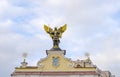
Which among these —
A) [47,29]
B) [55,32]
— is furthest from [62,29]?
[47,29]

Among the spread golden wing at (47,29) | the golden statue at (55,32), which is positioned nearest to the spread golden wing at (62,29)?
the golden statue at (55,32)

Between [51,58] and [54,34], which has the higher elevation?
[54,34]

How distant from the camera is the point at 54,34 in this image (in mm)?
45469

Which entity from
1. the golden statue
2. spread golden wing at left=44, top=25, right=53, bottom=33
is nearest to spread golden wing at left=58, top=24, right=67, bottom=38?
the golden statue

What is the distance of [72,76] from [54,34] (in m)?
5.89

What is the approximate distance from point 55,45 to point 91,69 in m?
5.53

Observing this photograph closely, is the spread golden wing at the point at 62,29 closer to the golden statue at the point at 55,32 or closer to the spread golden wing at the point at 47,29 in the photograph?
the golden statue at the point at 55,32

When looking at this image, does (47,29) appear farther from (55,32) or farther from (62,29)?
(62,29)

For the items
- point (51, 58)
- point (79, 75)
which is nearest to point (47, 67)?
point (51, 58)

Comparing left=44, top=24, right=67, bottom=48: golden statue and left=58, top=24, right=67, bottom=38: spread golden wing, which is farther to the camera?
left=58, top=24, right=67, bottom=38: spread golden wing

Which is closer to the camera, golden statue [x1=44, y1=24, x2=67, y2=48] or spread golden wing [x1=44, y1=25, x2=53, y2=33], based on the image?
golden statue [x1=44, y1=24, x2=67, y2=48]

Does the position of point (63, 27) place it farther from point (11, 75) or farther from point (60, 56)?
point (11, 75)

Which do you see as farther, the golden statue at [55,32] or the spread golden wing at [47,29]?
the spread golden wing at [47,29]

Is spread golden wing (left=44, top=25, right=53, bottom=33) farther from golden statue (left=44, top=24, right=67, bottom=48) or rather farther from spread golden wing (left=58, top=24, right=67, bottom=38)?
spread golden wing (left=58, top=24, right=67, bottom=38)
